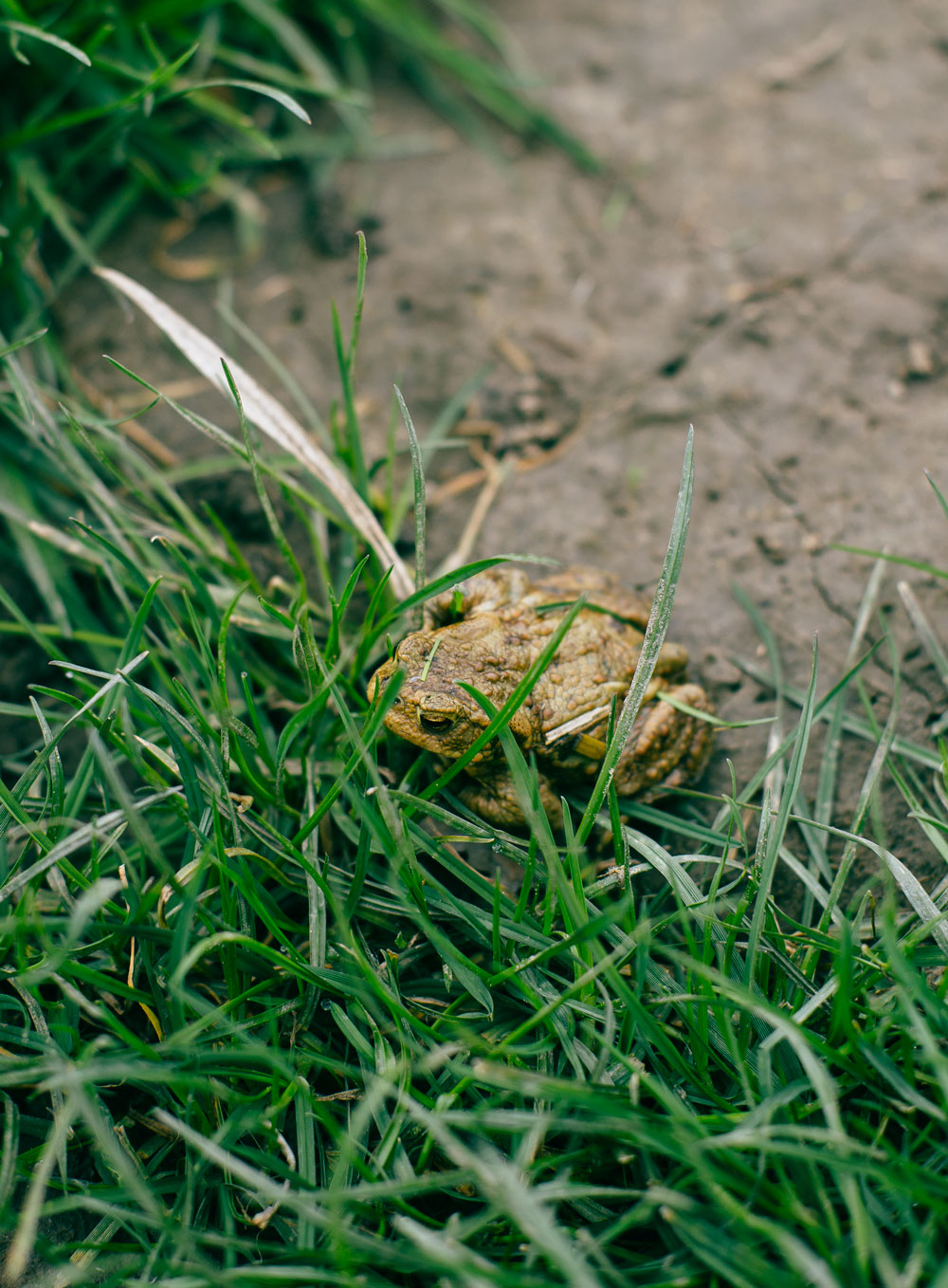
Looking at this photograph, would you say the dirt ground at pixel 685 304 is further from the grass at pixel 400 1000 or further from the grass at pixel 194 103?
the grass at pixel 400 1000

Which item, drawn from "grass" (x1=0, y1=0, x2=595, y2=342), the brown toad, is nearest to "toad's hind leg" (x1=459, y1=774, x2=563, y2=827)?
the brown toad

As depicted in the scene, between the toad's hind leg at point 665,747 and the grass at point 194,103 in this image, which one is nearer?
the toad's hind leg at point 665,747

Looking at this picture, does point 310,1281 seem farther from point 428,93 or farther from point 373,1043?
point 428,93

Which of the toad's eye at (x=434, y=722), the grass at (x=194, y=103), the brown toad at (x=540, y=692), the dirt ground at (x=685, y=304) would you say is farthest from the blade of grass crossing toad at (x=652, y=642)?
the grass at (x=194, y=103)

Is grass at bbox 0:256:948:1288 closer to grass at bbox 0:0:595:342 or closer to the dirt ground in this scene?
the dirt ground

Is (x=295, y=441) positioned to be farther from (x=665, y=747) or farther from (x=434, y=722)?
(x=665, y=747)

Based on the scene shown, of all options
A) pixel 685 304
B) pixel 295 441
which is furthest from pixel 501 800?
pixel 685 304

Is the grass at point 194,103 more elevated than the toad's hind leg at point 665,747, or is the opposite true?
the grass at point 194,103
